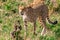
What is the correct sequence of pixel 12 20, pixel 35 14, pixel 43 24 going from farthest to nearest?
pixel 12 20 → pixel 43 24 → pixel 35 14

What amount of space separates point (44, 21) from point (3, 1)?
7.14 feet

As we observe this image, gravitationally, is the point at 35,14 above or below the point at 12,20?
above

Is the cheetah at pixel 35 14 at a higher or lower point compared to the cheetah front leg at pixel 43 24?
higher

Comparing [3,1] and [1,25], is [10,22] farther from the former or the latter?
[3,1]

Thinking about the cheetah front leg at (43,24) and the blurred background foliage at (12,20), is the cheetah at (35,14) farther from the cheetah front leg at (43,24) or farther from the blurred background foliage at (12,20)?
the blurred background foliage at (12,20)

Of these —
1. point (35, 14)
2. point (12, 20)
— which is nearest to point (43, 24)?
point (35, 14)

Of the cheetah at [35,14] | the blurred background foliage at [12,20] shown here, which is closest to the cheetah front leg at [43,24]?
the cheetah at [35,14]

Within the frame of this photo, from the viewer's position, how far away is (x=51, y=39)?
22.8 ft

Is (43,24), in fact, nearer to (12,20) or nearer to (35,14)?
(35,14)

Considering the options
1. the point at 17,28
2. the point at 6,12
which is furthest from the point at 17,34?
the point at 6,12

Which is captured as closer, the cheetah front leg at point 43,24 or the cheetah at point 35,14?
the cheetah at point 35,14

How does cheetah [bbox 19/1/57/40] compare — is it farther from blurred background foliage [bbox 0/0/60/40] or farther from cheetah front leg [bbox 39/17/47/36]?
blurred background foliage [bbox 0/0/60/40]

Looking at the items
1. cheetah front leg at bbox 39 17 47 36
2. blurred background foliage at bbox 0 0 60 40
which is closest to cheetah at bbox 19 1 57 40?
cheetah front leg at bbox 39 17 47 36

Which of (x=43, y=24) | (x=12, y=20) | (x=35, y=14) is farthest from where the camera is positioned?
(x=12, y=20)
